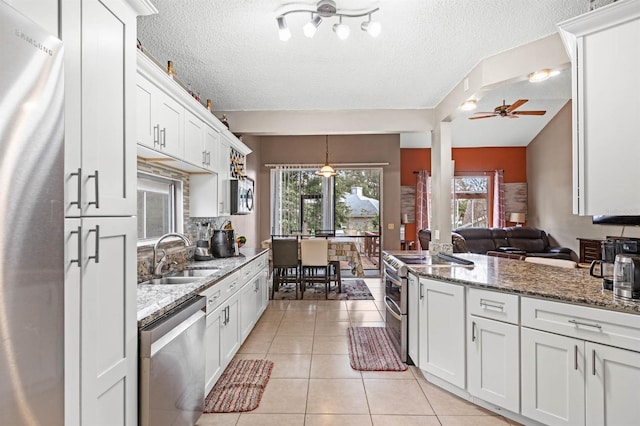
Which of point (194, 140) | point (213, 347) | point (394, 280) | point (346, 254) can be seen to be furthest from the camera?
point (346, 254)

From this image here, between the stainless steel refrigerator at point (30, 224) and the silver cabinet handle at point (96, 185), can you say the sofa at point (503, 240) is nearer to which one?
the silver cabinet handle at point (96, 185)

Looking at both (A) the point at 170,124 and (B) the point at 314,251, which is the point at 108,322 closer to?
(A) the point at 170,124

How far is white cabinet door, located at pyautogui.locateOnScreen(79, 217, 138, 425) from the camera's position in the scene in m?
1.18

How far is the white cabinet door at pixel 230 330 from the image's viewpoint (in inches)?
104

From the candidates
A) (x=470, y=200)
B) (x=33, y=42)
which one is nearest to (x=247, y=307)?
(x=33, y=42)

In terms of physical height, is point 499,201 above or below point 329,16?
below

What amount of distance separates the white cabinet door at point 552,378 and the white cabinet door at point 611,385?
0.13 feet

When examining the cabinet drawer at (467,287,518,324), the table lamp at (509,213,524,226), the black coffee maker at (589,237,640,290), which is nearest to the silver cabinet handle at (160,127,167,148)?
the cabinet drawer at (467,287,518,324)

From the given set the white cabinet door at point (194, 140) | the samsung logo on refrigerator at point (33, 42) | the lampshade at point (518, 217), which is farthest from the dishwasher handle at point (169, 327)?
the lampshade at point (518, 217)

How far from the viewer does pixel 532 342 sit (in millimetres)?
1959

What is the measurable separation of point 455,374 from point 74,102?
2603 millimetres

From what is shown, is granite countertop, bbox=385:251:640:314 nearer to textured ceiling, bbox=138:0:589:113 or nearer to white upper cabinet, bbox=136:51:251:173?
textured ceiling, bbox=138:0:589:113

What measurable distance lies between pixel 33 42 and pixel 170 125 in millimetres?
1636

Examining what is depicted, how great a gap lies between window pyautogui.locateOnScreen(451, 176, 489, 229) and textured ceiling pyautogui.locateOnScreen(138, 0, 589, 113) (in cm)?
525
